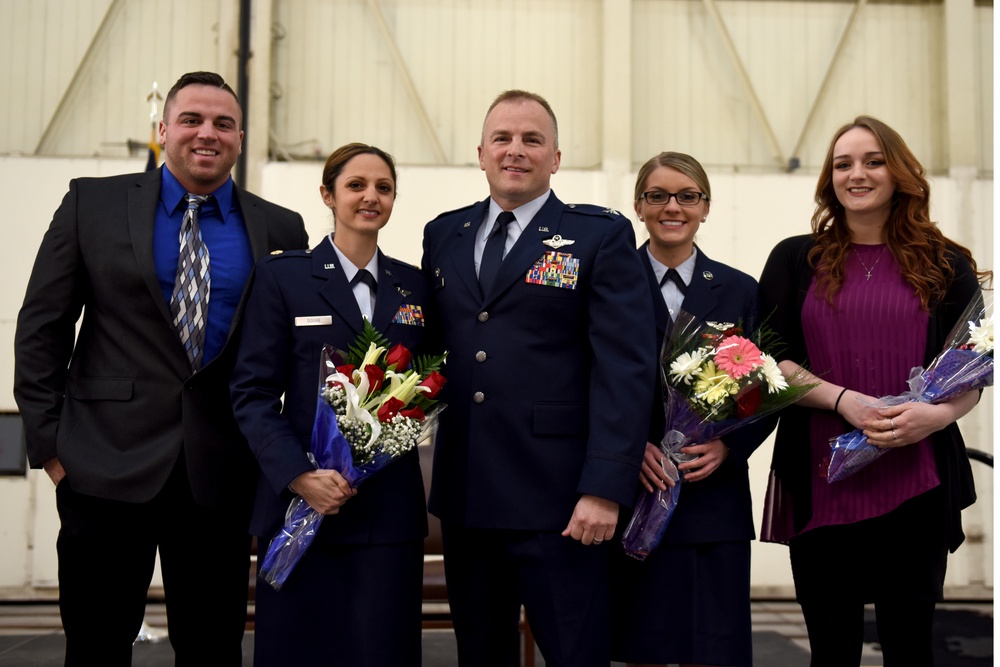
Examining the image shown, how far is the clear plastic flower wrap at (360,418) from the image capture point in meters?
1.99

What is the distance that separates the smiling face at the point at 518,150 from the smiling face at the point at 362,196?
27 centimetres

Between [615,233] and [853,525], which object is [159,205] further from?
[853,525]

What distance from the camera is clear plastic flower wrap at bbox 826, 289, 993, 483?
217cm

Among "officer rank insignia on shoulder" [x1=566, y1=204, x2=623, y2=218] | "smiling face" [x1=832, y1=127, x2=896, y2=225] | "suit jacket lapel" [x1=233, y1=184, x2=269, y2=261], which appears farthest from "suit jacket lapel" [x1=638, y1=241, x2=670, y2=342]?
"suit jacket lapel" [x1=233, y1=184, x2=269, y2=261]

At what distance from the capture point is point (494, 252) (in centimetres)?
226

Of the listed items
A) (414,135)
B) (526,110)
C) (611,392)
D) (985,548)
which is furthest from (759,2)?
(611,392)

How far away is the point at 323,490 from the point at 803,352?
1.31 m

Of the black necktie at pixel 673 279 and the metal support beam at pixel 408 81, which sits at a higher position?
the metal support beam at pixel 408 81

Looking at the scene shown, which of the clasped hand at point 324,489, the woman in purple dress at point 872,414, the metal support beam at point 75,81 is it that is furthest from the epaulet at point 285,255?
the metal support beam at point 75,81

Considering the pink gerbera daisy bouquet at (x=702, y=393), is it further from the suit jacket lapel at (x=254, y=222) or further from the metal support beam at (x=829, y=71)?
the metal support beam at (x=829, y=71)

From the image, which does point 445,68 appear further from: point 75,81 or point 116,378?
point 116,378

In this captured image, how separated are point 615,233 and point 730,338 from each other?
37 centimetres

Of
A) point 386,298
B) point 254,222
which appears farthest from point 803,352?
point 254,222

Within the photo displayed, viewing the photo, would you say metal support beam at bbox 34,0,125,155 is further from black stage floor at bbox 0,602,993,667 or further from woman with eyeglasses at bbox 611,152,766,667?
woman with eyeglasses at bbox 611,152,766,667
